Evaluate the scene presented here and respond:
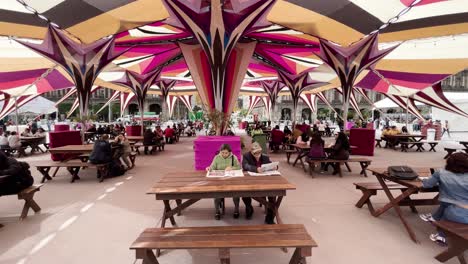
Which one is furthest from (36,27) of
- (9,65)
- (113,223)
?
(113,223)

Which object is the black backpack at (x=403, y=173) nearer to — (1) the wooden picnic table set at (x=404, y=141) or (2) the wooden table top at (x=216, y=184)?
(2) the wooden table top at (x=216, y=184)

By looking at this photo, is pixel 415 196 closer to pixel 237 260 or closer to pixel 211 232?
pixel 237 260

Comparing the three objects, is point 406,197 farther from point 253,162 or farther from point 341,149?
point 341,149

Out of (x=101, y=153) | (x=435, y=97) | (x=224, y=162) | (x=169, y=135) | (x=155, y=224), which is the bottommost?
(x=155, y=224)

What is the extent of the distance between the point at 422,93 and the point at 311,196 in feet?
48.7

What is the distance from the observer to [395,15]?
813cm

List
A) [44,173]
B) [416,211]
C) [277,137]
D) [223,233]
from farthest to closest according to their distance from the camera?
1. [277,137]
2. [44,173]
3. [416,211]
4. [223,233]

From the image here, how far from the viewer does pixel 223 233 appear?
281 cm

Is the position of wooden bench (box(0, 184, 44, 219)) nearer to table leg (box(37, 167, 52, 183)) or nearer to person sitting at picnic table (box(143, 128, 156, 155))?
table leg (box(37, 167, 52, 183))

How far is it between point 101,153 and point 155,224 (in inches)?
156

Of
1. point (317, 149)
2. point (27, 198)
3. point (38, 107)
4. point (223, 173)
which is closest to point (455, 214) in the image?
point (223, 173)

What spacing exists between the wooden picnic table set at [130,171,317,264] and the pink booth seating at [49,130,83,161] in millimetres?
7853

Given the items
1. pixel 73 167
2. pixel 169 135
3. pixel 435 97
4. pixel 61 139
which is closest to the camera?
pixel 73 167

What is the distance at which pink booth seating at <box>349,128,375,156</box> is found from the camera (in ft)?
38.5
